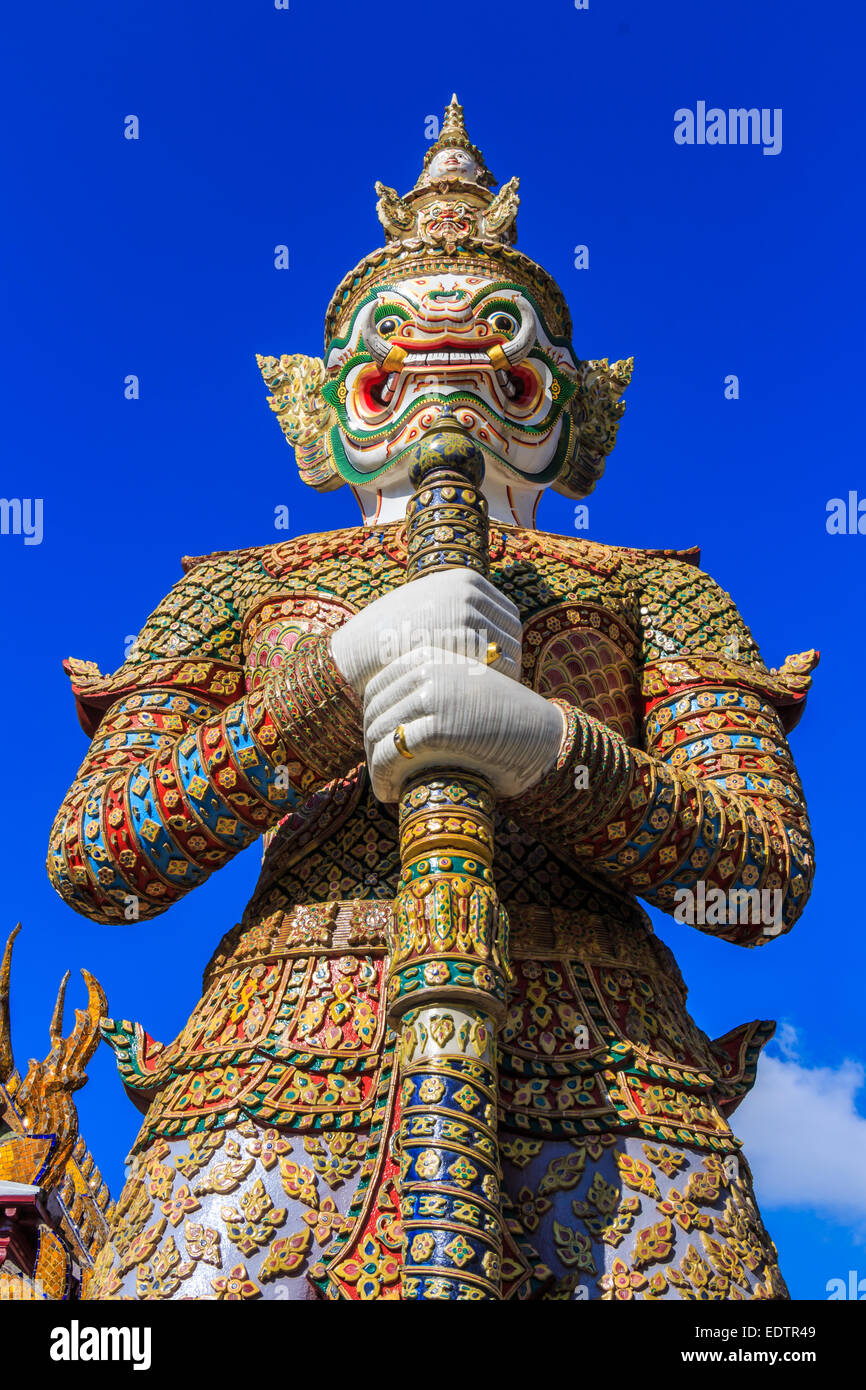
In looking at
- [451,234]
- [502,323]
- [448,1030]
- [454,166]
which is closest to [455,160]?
[454,166]

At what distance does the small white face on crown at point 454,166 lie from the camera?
7328mm

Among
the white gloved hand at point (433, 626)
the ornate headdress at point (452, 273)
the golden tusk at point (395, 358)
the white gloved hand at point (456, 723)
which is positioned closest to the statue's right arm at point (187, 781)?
the white gloved hand at point (433, 626)

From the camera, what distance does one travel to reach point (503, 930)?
4.13 meters

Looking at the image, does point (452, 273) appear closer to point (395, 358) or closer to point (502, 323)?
point (502, 323)

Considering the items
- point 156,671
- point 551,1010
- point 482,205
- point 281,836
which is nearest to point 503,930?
point 551,1010

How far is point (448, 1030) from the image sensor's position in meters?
3.91

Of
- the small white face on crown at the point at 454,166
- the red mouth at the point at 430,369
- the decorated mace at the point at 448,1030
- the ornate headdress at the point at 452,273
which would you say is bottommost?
the decorated mace at the point at 448,1030

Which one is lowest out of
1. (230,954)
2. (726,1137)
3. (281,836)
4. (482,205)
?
(726,1137)

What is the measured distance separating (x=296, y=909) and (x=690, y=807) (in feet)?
4.29

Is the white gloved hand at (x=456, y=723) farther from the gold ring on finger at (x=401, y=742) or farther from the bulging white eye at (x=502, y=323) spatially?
the bulging white eye at (x=502, y=323)

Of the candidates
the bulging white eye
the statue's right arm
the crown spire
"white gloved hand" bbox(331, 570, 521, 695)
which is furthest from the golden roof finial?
the crown spire

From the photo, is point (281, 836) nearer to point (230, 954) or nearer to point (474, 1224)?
point (230, 954)

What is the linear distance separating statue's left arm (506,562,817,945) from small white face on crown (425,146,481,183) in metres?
2.84

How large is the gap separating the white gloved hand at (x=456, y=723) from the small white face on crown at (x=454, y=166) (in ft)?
12.3
